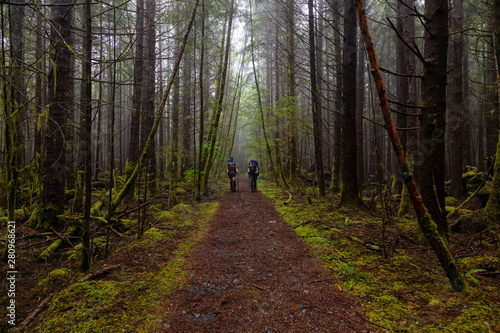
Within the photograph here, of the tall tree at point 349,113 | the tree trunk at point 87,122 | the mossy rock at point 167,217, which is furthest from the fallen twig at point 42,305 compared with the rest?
the tall tree at point 349,113

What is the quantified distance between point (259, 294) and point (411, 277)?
77.4 inches

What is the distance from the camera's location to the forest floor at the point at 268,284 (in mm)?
2363

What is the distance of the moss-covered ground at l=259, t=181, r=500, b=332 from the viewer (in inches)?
87.7

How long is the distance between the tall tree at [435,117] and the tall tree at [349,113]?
3.44m

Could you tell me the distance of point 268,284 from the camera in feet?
10.7

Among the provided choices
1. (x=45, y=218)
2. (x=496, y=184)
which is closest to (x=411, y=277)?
(x=496, y=184)

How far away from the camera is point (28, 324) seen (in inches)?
93.8

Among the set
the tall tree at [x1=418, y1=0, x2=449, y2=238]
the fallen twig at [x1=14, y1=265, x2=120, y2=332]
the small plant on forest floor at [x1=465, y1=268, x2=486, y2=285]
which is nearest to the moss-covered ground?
the small plant on forest floor at [x1=465, y1=268, x2=486, y2=285]

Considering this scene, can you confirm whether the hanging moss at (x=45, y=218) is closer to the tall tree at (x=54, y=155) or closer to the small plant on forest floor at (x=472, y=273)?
the tall tree at (x=54, y=155)

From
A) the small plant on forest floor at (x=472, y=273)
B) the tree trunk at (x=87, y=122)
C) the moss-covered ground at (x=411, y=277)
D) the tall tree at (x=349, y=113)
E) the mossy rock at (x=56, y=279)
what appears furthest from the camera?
the tall tree at (x=349, y=113)

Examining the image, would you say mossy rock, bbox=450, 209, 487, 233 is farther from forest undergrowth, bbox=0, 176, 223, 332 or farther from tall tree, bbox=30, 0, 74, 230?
tall tree, bbox=30, 0, 74, 230

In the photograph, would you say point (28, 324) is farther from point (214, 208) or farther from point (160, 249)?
point (214, 208)

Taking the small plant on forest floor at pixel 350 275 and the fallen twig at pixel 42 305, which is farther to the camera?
the small plant on forest floor at pixel 350 275

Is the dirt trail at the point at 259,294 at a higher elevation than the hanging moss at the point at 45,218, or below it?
below
